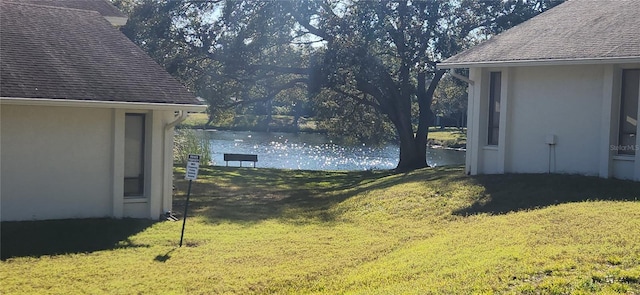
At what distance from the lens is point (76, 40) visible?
15055mm

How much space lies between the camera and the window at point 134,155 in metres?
14.3

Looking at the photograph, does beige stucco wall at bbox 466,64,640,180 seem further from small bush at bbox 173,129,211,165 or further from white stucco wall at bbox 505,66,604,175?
small bush at bbox 173,129,211,165

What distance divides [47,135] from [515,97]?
1028cm

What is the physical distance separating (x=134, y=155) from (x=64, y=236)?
2507 millimetres

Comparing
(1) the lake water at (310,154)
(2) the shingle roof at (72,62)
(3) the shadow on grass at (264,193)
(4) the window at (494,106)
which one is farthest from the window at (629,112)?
(1) the lake water at (310,154)

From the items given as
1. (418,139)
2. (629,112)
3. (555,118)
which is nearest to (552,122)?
(555,118)

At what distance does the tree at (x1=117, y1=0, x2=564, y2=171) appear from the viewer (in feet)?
90.1

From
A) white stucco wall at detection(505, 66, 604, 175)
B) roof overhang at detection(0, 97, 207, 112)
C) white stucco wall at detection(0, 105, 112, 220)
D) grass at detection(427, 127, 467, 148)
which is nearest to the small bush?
white stucco wall at detection(505, 66, 604, 175)

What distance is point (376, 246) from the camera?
11.7 m

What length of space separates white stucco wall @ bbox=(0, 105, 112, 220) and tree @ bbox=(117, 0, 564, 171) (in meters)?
14.1

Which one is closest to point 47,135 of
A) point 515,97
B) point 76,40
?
point 76,40

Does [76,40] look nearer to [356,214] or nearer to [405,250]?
[356,214]

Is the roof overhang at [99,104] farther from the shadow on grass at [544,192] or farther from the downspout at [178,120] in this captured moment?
the shadow on grass at [544,192]

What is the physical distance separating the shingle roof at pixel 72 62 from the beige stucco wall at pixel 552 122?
7.32 meters
